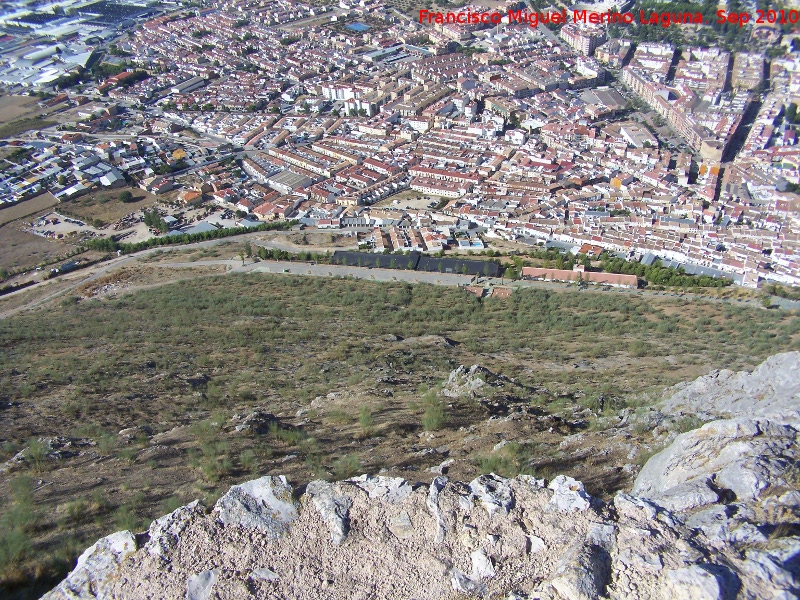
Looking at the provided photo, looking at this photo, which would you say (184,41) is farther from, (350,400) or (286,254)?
(350,400)

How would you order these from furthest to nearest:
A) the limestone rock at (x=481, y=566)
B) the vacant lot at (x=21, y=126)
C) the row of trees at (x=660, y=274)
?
the vacant lot at (x=21, y=126) → the row of trees at (x=660, y=274) → the limestone rock at (x=481, y=566)

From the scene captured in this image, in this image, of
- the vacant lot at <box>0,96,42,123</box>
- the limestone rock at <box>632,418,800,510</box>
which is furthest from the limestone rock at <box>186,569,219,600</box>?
the vacant lot at <box>0,96,42,123</box>

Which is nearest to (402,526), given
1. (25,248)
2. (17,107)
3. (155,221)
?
(155,221)

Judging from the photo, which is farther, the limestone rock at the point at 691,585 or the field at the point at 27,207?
the field at the point at 27,207

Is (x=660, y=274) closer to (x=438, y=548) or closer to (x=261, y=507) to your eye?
(x=438, y=548)

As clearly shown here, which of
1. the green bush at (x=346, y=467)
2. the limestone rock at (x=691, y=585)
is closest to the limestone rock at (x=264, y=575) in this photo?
the green bush at (x=346, y=467)

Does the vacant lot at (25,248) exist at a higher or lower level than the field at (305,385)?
lower

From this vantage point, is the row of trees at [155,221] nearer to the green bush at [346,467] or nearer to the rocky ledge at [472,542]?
the green bush at [346,467]
